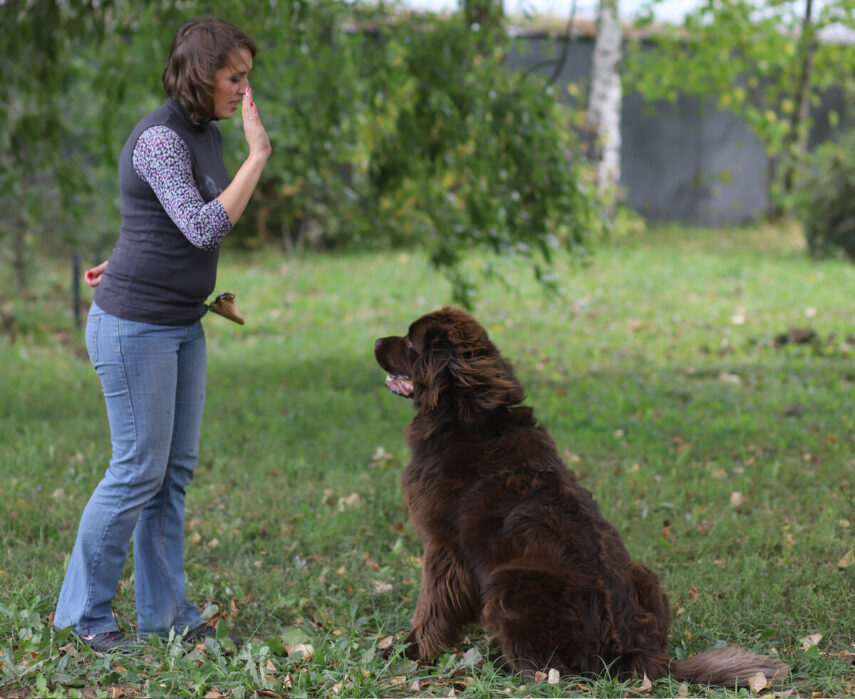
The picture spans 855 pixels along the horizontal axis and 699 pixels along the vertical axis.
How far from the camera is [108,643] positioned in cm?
338

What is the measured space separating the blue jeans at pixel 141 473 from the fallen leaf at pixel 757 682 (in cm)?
224

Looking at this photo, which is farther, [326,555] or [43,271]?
[43,271]

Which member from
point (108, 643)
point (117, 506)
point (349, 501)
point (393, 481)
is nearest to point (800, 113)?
point (393, 481)

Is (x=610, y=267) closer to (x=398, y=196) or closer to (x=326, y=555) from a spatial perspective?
(x=398, y=196)

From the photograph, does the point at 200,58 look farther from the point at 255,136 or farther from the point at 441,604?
the point at 441,604

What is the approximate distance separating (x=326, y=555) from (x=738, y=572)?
216 cm

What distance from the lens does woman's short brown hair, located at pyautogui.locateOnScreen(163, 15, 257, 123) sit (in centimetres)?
309

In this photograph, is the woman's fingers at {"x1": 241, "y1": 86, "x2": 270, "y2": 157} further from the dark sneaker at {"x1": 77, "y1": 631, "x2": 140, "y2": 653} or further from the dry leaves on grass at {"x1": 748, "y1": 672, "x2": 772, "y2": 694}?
the dry leaves on grass at {"x1": 748, "y1": 672, "x2": 772, "y2": 694}

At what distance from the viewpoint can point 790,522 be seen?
197 inches

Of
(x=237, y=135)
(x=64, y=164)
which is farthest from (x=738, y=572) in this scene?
(x=64, y=164)

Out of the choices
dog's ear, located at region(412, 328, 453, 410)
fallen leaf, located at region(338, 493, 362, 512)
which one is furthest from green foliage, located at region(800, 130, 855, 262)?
dog's ear, located at region(412, 328, 453, 410)

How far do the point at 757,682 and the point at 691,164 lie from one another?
17388 mm

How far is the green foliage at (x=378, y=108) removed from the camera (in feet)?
22.8

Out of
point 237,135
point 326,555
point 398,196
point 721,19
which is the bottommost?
point 326,555
